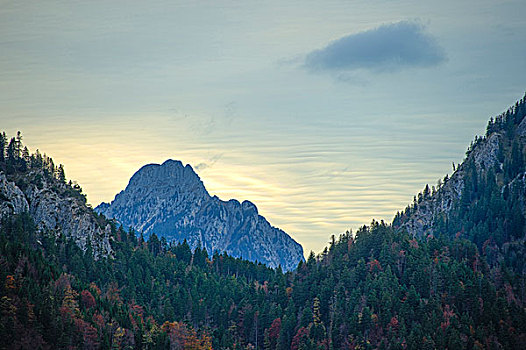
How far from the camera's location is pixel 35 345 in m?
200

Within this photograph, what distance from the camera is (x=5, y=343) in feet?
632

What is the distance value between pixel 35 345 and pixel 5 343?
9.47 metres
